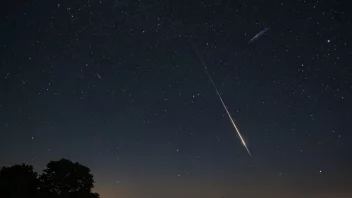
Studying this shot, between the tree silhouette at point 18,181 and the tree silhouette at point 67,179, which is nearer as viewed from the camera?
the tree silhouette at point 18,181

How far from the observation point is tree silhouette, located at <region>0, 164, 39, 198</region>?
1230 inches

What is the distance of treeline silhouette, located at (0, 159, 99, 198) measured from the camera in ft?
105

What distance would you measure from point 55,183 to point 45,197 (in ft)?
8.40

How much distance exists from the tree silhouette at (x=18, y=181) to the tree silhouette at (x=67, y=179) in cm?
170

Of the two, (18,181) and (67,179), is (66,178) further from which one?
(18,181)

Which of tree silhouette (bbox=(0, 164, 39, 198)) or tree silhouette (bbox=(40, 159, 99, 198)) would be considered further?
tree silhouette (bbox=(40, 159, 99, 198))

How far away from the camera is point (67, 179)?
119 ft

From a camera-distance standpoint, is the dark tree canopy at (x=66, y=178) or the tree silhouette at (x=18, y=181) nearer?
the tree silhouette at (x=18, y=181)

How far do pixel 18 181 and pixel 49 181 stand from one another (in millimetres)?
3730

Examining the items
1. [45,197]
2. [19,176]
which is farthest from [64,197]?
[19,176]

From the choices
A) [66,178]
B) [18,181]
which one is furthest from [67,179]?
[18,181]

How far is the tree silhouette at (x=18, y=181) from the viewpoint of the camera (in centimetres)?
3123

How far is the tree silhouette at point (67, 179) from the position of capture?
1395 inches

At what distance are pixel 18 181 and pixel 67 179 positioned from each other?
17.2 feet
